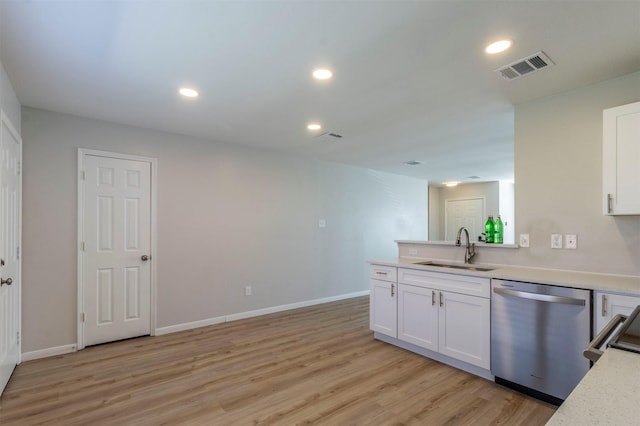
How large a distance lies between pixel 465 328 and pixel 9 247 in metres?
3.94

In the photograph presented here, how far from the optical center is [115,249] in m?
3.60

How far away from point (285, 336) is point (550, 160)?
328cm

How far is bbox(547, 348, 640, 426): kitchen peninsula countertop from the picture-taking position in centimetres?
68

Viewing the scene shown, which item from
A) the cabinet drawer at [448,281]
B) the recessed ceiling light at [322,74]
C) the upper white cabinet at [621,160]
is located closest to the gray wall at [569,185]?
the upper white cabinet at [621,160]

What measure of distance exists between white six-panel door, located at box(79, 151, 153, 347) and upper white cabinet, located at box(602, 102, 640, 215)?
14.5ft

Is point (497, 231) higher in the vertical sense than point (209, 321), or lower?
higher

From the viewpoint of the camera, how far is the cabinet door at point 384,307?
341cm

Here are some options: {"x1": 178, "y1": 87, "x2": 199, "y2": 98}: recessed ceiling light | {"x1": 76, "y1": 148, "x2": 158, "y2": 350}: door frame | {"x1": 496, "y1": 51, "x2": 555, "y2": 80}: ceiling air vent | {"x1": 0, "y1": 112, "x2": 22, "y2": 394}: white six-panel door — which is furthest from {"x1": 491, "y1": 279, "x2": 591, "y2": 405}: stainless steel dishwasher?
{"x1": 0, "y1": 112, "x2": 22, "y2": 394}: white six-panel door

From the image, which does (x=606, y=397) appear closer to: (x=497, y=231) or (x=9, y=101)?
(x=497, y=231)

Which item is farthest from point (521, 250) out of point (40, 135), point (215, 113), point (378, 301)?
point (40, 135)

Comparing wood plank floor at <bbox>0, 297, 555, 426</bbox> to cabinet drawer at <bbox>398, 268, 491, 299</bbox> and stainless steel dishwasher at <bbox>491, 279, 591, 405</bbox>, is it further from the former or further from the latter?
cabinet drawer at <bbox>398, 268, 491, 299</bbox>

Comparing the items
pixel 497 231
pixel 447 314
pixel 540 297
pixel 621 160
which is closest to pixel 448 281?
pixel 447 314

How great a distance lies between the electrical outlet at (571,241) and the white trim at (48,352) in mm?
4855

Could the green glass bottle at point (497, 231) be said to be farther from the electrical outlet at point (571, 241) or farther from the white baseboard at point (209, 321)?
the white baseboard at point (209, 321)
